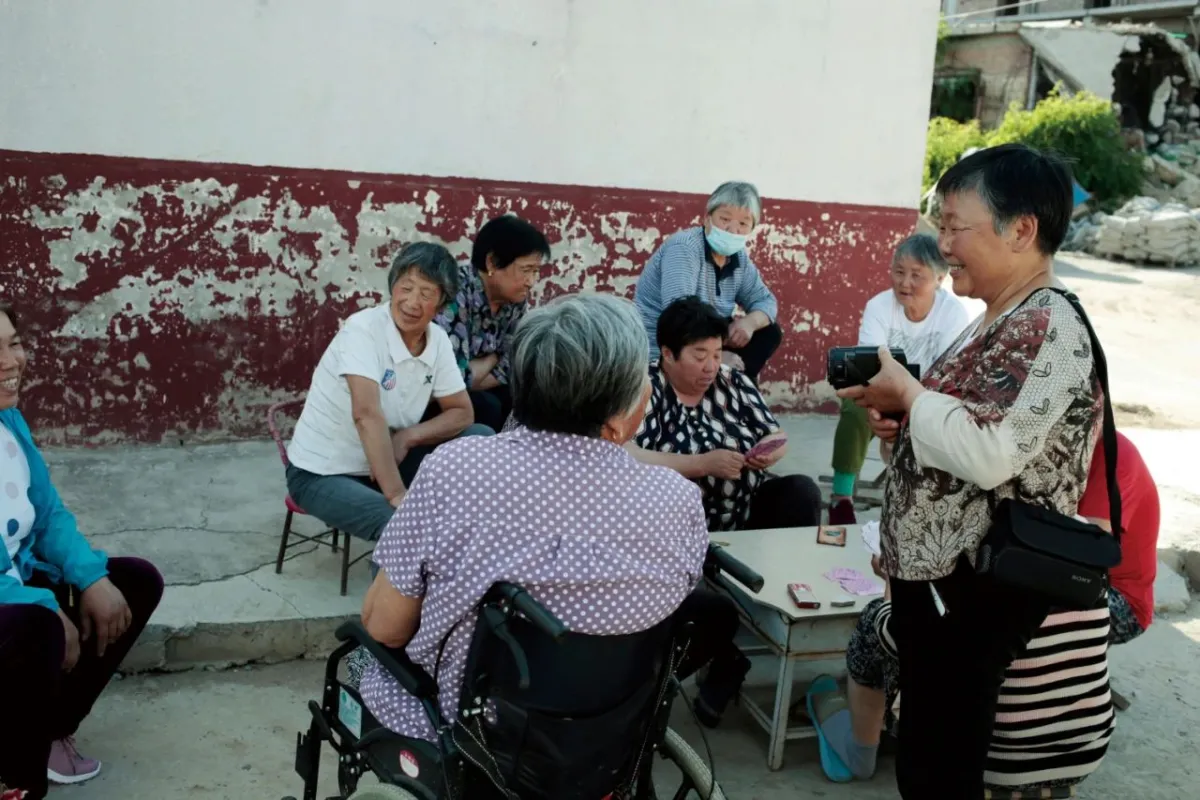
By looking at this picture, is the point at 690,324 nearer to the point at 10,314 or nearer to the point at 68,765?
the point at 10,314

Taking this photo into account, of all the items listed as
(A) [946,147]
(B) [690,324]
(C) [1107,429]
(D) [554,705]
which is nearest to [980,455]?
(C) [1107,429]

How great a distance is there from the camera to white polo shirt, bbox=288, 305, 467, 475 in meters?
3.61

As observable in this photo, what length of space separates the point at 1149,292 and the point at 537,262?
10.8 metres

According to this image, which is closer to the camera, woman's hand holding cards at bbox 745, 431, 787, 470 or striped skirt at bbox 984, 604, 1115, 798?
striped skirt at bbox 984, 604, 1115, 798

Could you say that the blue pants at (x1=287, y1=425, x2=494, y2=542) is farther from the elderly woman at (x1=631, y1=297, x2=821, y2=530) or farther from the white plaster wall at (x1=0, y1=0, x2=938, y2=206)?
the white plaster wall at (x1=0, y1=0, x2=938, y2=206)

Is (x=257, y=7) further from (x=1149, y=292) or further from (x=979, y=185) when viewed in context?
(x=1149, y=292)

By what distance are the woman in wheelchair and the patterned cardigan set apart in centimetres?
46

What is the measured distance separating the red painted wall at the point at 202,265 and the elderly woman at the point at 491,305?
1028 millimetres

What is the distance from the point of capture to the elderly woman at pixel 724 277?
4.74 m

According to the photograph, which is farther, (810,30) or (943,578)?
(810,30)

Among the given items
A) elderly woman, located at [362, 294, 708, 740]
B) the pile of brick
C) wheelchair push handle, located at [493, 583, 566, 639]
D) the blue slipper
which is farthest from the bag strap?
the pile of brick

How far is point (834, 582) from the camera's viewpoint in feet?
10.6

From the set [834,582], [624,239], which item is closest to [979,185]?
[834,582]

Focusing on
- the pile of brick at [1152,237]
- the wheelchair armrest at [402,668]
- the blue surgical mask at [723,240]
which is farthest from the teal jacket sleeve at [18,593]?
the pile of brick at [1152,237]
